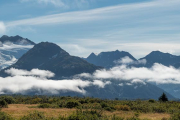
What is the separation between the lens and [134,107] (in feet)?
177

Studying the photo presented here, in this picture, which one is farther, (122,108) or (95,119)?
(122,108)

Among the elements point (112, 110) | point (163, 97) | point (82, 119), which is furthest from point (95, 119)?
point (163, 97)

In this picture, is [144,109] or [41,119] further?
[144,109]

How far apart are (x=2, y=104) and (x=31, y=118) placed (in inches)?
897

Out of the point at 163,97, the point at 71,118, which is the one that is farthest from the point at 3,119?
the point at 163,97

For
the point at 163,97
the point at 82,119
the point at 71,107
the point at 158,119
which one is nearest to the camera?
the point at 82,119

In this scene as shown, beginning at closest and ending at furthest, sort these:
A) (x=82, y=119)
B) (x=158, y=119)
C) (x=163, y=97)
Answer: (x=82, y=119)
(x=158, y=119)
(x=163, y=97)

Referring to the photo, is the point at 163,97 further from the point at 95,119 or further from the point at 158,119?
the point at 95,119

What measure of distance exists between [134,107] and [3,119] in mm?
32283

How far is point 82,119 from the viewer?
29984mm

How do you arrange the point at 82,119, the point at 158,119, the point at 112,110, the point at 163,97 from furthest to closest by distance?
the point at 163,97
the point at 112,110
the point at 158,119
the point at 82,119

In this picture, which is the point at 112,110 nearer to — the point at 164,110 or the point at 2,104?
the point at 164,110

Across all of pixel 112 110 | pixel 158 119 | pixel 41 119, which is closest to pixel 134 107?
pixel 112 110

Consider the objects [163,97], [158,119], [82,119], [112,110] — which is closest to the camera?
[82,119]
